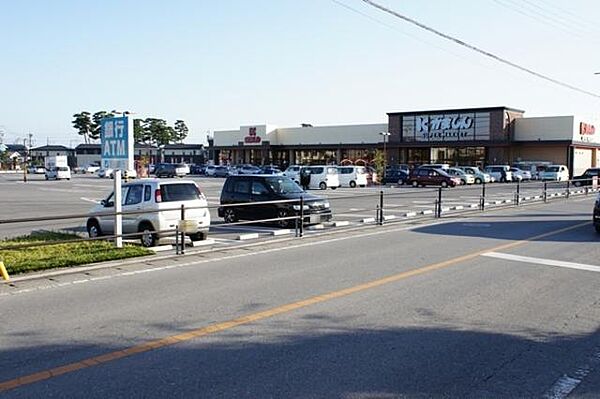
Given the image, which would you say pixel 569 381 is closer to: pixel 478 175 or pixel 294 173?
pixel 294 173

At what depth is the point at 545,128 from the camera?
67500 millimetres

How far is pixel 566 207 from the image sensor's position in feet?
84.2

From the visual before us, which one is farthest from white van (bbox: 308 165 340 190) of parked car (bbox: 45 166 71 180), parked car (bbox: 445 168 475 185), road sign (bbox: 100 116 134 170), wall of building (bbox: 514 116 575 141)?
wall of building (bbox: 514 116 575 141)

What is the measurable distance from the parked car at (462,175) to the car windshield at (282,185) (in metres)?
37.1

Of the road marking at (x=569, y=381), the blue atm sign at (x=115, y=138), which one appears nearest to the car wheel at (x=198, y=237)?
the blue atm sign at (x=115, y=138)

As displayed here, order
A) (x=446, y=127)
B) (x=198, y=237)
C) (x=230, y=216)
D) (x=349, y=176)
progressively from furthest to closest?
(x=446, y=127) < (x=349, y=176) < (x=230, y=216) < (x=198, y=237)

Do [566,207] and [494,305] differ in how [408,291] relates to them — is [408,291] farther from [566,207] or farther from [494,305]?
[566,207]

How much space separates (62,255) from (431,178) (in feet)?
139

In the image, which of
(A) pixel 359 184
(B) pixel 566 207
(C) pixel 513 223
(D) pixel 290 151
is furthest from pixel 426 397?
(D) pixel 290 151

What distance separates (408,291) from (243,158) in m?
88.7

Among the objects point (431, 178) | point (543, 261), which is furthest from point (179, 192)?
point (431, 178)

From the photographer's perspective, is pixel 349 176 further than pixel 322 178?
Yes

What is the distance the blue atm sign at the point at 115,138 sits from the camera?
13719mm

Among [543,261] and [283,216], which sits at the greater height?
[283,216]
